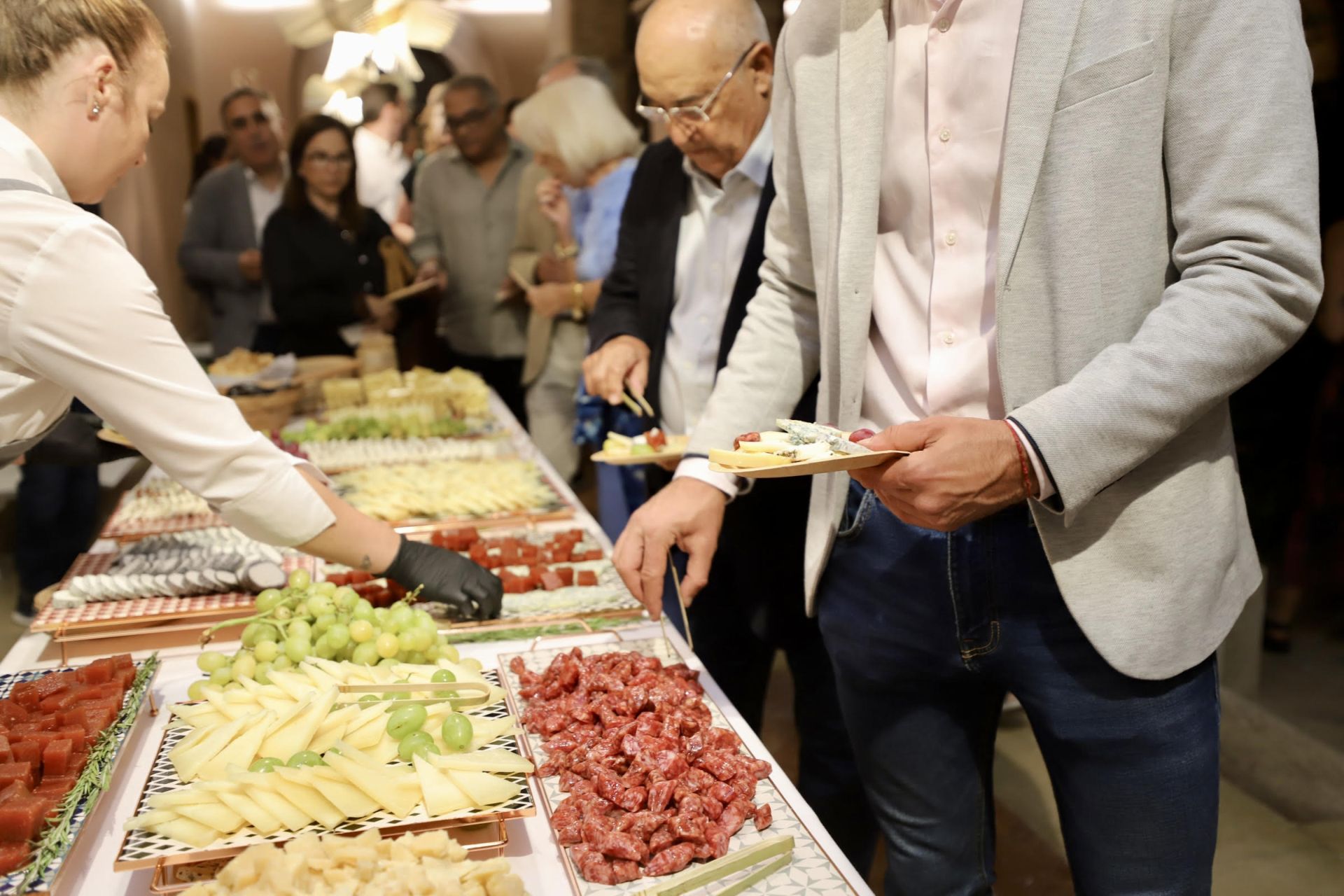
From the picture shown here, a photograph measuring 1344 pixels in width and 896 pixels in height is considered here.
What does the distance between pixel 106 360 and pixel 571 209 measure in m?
3.46

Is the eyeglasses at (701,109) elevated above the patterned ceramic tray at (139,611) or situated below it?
above

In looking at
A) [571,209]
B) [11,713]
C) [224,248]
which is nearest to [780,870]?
[11,713]

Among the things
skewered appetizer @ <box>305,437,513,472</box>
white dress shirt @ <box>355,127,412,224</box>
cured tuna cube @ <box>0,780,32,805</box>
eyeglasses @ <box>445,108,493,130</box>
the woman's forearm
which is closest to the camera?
cured tuna cube @ <box>0,780,32,805</box>

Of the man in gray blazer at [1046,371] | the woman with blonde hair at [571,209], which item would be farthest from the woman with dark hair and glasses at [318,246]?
the man in gray blazer at [1046,371]

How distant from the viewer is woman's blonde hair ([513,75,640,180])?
4.22 metres

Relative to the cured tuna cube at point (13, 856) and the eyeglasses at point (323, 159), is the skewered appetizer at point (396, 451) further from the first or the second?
the cured tuna cube at point (13, 856)

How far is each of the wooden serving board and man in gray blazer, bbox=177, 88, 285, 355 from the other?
4414 millimetres

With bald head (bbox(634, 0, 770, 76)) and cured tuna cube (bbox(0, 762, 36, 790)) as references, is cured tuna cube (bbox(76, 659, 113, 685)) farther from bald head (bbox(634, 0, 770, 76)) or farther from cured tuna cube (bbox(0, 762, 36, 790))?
bald head (bbox(634, 0, 770, 76))

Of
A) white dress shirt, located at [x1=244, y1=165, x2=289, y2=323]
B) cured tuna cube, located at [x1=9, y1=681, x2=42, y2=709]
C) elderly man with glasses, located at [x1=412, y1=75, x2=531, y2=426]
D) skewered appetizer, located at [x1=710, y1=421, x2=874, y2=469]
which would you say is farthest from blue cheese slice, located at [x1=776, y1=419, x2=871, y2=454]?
white dress shirt, located at [x1=244, y1=165, x2=289, y2=323]

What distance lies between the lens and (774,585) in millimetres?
2311

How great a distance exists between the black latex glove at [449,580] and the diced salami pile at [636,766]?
0.78 ft

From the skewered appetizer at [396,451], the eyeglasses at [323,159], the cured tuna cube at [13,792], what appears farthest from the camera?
the eyeglasses at [323,159]

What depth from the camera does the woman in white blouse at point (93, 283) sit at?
1.40 metres

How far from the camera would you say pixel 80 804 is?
1.27 meters
